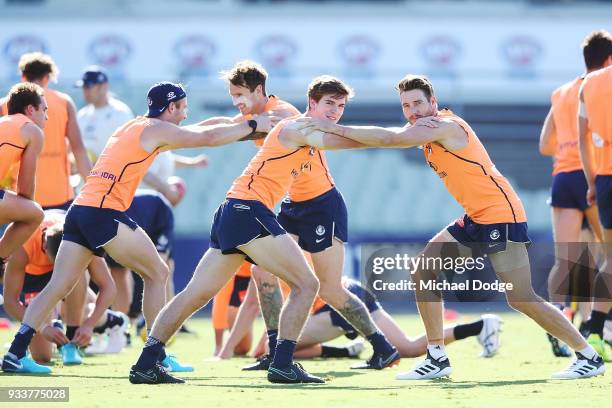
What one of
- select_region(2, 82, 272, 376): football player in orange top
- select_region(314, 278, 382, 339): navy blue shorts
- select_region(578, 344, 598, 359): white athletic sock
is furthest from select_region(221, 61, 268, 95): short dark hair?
select_region(578, 344, 598, 359): white athletic sock

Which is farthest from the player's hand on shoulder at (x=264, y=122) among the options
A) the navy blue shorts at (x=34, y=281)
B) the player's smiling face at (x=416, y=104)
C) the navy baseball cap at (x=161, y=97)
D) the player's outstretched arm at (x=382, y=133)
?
the navy blue shorts at (x=34, y=281)

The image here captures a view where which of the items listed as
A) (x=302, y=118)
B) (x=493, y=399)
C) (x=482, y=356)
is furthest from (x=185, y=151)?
(x=493, y=399)

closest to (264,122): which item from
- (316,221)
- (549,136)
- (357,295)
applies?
(316,221)

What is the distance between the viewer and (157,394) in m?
6.94

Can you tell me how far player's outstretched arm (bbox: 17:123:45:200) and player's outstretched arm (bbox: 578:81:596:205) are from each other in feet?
14.2

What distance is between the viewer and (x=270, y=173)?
25.8 ft

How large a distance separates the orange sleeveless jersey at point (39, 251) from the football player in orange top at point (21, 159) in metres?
0.50

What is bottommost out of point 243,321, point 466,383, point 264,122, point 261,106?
point 243,321

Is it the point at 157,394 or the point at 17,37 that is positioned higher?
the point at 17,37

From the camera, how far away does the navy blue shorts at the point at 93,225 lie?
8227mm

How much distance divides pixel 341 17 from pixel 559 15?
228 inches

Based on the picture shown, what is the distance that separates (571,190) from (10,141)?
4.88m

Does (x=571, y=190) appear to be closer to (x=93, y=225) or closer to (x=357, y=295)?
(x=357, y=295)

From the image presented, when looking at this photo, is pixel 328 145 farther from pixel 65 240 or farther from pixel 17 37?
A: pixel 17 37
